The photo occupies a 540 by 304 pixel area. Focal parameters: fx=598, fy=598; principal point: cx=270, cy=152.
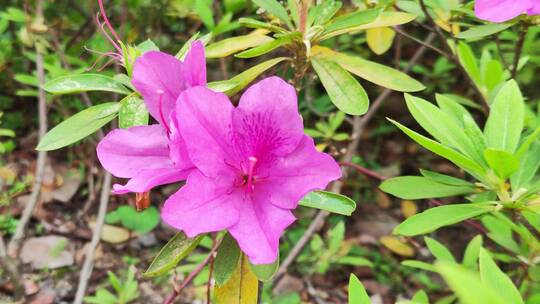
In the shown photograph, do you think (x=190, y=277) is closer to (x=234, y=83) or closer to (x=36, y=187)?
(x=234, y=83)

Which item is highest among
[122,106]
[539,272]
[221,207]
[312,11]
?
[312,11]

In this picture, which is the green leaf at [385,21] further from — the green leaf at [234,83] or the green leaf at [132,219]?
the green leaf at [132,219]

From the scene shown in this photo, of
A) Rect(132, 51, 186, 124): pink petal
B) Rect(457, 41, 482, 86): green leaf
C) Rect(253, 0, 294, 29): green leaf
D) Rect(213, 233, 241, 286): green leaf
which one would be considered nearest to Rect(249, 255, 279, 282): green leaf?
Rect(213, 233, 241, 286): green leaf

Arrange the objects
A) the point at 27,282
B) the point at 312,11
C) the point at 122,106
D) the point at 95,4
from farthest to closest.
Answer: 1. the point at 95,4
2. the point at 27,282
3. the point at 312,11
4. the point at 122,106

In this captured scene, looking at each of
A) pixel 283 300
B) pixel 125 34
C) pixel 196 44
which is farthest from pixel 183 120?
pixel 125 34

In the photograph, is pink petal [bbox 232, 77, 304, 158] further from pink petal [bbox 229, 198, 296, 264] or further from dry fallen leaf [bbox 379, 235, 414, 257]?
dry fallen leaf [bbox 379, 235, 414, 257]

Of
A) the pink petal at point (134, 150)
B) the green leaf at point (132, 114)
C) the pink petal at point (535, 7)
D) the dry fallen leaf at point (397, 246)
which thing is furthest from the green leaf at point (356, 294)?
the dry fallen leaf at point (397, 246)

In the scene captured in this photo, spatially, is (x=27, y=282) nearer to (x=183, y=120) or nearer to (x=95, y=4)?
(x=95, y=4)
